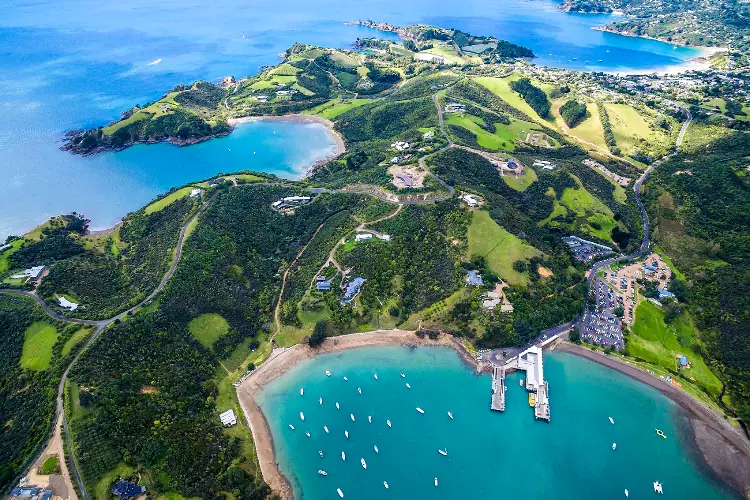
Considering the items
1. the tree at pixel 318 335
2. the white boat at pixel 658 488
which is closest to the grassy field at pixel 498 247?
the tree at pixel 318 335

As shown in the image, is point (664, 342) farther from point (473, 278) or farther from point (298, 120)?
point (298, 120)

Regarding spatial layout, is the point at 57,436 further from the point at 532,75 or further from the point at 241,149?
the point at 532,75

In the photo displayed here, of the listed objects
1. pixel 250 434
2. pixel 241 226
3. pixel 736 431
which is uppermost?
pixel 241 226

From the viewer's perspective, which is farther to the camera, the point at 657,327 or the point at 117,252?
the point at 117,252

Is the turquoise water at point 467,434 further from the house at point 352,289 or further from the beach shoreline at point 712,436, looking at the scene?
the house at point 352,289

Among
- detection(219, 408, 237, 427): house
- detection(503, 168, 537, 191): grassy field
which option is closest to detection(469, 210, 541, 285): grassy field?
detection(503, 168, 537, 191): grassy field

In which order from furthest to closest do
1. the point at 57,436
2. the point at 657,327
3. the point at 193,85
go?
the point at 193,85 < the point at 657,327 < the point at 57,436

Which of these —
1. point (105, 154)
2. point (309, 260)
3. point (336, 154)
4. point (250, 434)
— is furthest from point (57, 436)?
point (105, 154)
